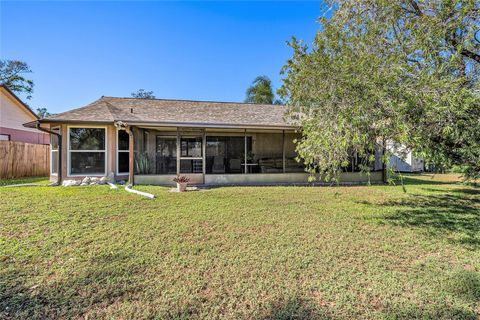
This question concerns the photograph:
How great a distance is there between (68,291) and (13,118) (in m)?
20.0

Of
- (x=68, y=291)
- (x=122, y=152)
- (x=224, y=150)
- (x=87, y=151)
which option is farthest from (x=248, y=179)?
(x=68, y=291)

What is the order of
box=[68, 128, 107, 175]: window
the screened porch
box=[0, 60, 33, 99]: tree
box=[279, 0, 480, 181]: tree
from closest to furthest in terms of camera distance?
box=[279, 0, 480, 181]: tree
box=[68, 128, 107, 175]: window
the screened porch
box=[0, 60, 33, 99]: tree

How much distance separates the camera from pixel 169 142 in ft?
45.2

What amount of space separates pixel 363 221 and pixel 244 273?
370cm

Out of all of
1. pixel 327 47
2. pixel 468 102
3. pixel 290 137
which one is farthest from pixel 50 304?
pixel 290 137

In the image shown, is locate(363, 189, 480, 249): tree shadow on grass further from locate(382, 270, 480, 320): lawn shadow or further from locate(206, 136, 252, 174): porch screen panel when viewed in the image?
locate(206, 136, 252, 174): porch screen panel

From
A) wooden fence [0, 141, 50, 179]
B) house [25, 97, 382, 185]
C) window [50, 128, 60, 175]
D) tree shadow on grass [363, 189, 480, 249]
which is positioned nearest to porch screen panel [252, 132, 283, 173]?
house [25, 97, 382, 185]

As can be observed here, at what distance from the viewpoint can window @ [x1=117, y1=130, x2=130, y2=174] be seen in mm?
11008

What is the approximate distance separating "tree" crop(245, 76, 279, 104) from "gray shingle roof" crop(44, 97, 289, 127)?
12.1 m

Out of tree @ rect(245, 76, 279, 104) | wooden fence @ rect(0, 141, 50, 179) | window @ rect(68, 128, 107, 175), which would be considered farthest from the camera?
tree @ rect(245, 76, 279, 104)

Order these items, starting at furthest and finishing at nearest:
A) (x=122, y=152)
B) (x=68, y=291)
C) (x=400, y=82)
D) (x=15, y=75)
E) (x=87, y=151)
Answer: (x=15, y=75), (x=122, y=152), (x=87, y=151), (x=400, y=82), (x=68, y=291)

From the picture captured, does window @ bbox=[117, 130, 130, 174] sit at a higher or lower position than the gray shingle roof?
lower

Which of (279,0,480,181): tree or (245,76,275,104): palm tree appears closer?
(279,0,480,181): tree

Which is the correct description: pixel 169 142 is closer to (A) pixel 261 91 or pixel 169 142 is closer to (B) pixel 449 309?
(B) pixel 449 309
